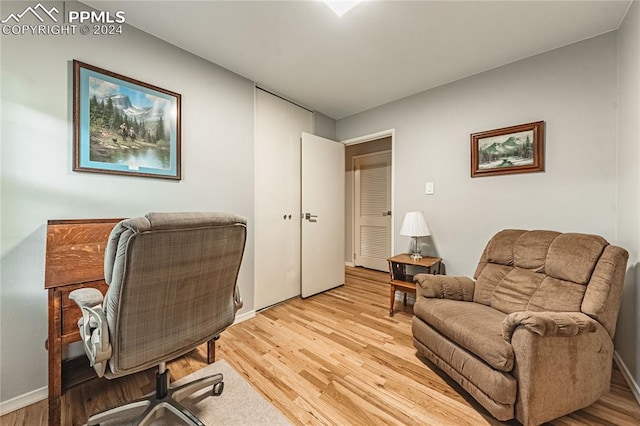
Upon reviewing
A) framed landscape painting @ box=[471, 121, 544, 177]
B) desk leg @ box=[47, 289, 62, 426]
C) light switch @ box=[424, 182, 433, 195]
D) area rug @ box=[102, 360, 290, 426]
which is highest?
framed landscape painting @ box=[471, 121, 544, 177]

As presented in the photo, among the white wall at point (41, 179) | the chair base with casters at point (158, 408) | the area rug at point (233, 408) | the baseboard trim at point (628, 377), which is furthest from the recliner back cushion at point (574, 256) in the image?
the white wall at point (41, 179)

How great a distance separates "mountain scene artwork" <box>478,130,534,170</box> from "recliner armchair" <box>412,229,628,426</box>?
0.69 metres

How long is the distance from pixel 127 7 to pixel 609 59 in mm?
3423

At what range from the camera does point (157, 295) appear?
104 cm

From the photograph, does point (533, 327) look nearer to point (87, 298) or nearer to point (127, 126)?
point (87, 298)

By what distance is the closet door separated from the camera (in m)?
2.75

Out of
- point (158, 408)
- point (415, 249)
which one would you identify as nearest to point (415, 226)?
point (415, 249)

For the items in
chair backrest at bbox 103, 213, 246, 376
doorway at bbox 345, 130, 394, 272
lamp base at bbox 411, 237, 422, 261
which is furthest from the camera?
doorway at bbox 345, 130, 394, 272

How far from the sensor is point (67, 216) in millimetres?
1569

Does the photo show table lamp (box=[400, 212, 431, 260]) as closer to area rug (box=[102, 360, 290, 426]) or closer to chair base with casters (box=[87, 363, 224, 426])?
area rug (box=[102, 360, 290, 426])

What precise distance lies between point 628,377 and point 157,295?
278 cm

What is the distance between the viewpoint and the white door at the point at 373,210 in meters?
4.44

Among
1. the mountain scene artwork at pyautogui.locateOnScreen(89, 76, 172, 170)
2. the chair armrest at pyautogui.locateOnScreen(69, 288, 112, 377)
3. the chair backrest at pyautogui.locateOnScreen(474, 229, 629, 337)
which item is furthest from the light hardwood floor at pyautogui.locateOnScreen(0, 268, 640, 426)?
the mountain scene artwork at pyautogui.locateOnScreen(89, 76, 172, 170)

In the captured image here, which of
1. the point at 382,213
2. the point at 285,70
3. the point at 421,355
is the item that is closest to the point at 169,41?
the point at 285,70
